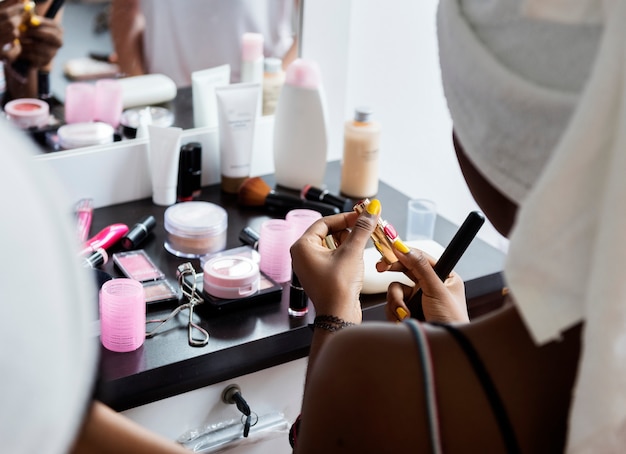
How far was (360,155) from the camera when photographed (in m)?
1.31

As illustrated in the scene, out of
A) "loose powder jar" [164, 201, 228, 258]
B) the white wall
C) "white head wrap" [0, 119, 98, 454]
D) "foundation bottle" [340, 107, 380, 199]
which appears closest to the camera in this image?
"white head wrap" [0, 119, 98, 454]

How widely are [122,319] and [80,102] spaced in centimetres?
49

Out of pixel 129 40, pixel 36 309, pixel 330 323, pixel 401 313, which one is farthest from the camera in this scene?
pixel 129 40

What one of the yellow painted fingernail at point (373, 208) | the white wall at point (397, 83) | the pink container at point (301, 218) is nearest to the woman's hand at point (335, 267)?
the yellow painted fingernail at point (373, 208)

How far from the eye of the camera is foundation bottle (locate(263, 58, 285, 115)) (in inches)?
53.8

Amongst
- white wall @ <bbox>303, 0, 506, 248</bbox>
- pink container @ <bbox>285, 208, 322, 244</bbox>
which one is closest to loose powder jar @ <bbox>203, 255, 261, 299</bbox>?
pink container @ <bbox>285, 208, 322, 244</bbox>

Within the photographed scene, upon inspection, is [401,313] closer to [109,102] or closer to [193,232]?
[193,232]

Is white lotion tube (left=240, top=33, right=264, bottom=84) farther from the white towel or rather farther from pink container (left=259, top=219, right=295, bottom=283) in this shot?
the white towel

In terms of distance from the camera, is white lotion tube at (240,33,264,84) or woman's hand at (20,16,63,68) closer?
woman's hand at (20,16,63,68)

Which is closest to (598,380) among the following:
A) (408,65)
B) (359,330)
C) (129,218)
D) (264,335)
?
(359,330)

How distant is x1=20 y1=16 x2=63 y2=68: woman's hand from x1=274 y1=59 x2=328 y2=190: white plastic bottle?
37 cm

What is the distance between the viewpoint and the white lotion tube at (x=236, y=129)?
125 centimetres

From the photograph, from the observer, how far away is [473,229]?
2.89ft

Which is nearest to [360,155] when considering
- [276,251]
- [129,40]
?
[276,251]
